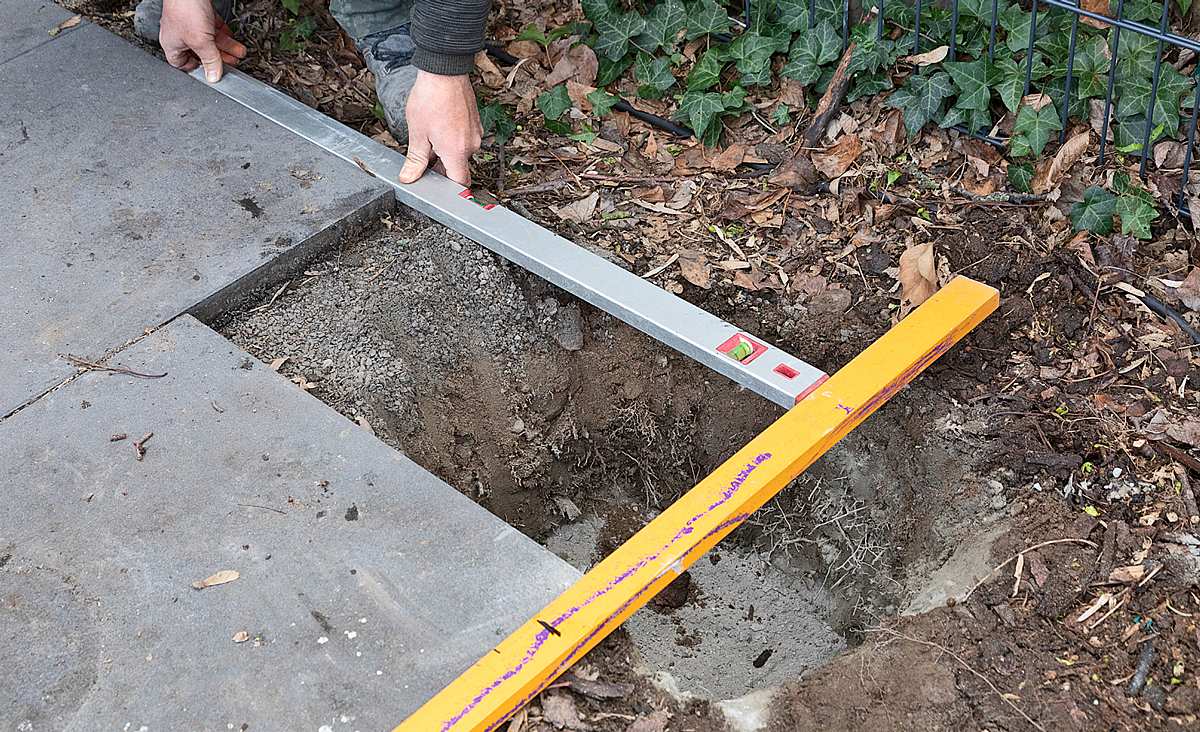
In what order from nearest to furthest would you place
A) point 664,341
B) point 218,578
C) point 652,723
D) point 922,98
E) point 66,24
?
point 652,723 → point 218,578 → point 664,341 → point 922,98 → point 66,24

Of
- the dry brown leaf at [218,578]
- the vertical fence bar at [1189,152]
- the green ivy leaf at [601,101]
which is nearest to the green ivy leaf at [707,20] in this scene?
the green ivy leaf at [601,101]

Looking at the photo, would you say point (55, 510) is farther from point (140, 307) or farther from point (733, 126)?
point (733, 126)

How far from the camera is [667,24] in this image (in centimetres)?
323

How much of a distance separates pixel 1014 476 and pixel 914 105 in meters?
1.12

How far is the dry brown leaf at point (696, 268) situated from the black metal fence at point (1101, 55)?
795 millimetres

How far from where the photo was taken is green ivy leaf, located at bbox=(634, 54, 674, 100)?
320 centimetres

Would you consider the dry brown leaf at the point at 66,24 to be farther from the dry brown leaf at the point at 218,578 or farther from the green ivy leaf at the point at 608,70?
the dry brown leaf at the point at 218,578

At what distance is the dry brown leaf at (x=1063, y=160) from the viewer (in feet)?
9.13

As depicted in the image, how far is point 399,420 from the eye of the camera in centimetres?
244

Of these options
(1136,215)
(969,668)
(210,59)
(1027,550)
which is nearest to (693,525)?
(969,668)

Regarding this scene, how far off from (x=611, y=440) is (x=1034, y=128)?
1307 millimetres

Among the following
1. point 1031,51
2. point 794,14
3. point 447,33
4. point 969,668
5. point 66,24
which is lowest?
point 969,668

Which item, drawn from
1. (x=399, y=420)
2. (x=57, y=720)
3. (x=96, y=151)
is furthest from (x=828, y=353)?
(x=96, y=151)

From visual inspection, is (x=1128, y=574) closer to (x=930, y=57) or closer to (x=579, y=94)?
(x=930, y=57)
